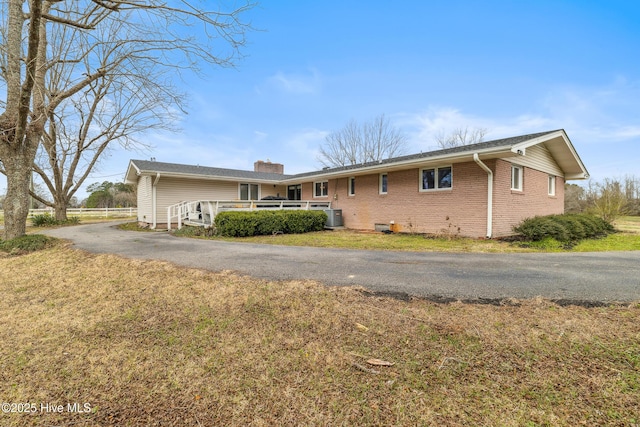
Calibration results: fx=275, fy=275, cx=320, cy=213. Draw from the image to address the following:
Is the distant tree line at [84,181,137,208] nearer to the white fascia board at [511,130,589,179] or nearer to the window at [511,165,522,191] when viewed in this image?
the window at [511,165,522,191]

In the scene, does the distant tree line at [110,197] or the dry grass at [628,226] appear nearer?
the dry grass at [628,226]

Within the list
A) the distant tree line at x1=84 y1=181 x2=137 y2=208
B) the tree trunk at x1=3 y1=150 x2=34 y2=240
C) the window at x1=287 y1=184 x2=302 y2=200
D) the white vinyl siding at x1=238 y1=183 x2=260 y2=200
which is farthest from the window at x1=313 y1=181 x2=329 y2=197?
the distant tree line at x1=84 y1=181 x2=137 y2=208

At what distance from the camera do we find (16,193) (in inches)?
290

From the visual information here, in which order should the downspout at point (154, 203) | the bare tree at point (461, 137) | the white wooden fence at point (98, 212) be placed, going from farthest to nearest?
the bare tree at point (461, 137)
the white wooden fence at point (98, 212)
the downspout at point (154, 203)

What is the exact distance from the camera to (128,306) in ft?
11.1

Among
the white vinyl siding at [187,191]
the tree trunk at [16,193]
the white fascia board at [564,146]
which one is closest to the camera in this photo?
the tree trunk at [16,193]

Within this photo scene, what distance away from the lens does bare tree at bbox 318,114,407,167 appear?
29.4 meters

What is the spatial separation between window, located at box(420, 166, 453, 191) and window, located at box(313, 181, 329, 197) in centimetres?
619

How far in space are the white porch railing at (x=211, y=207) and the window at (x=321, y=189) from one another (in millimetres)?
1078

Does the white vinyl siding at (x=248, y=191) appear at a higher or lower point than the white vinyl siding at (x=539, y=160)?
lower

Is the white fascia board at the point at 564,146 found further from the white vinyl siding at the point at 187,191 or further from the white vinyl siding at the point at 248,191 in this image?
the white vinyl siding at the point at 187,191

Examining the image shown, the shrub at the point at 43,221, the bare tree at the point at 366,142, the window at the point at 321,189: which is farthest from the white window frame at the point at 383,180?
the shrub at the point at 43,221

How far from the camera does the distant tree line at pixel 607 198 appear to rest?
45.9 feet

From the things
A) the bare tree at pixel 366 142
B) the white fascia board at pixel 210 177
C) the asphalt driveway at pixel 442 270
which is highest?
the bare tree at pixel 366 142
